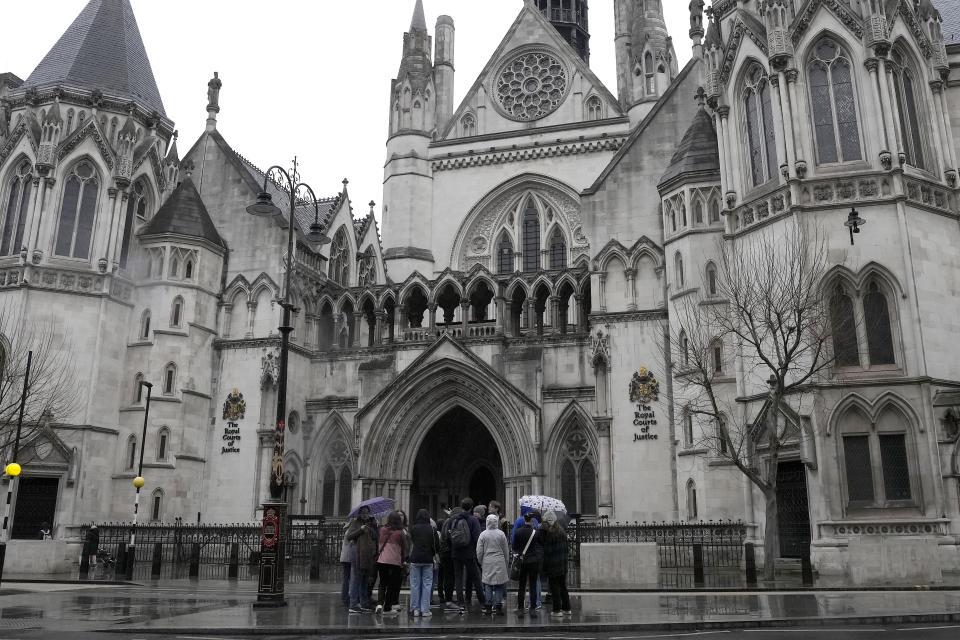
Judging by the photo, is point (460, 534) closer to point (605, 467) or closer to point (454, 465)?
point (605, 467)

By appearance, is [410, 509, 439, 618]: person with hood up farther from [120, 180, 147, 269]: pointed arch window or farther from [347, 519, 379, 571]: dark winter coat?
[120, 180, 147, 269]: pointed arch window

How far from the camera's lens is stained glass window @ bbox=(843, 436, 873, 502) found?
21734 mm

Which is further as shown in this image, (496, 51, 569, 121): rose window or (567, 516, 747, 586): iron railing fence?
(496, 51, 569, 121): rose window

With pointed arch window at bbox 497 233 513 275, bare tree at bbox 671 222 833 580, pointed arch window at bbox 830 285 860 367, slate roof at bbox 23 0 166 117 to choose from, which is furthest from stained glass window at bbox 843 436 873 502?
slate roof at bbox 23 0 166 117

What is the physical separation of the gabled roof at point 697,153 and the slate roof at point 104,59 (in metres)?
21.0

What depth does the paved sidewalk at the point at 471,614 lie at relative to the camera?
1173 cm

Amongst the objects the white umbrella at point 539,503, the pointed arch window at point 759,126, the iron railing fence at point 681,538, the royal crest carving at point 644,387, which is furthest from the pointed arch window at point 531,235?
the white umbrella at point 539,503

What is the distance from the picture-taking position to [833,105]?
2447 centimetres

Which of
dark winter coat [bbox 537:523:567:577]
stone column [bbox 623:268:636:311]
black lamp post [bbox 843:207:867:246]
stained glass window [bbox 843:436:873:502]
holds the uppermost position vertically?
stone column [bbox 623:268:636:311]

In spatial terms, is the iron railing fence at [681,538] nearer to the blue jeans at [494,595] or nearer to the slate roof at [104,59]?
the blue jeans at [494,595]

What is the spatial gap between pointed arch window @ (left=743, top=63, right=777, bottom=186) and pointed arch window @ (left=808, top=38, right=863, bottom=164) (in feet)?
4.20

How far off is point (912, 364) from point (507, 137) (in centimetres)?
2511

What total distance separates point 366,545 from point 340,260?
2869 cm

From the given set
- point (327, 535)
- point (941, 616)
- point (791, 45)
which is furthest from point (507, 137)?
point (941, 616)
